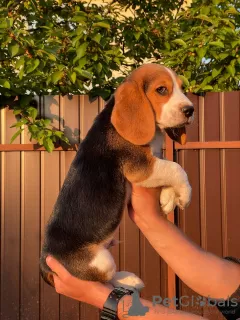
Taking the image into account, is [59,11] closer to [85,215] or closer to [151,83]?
[151,83]

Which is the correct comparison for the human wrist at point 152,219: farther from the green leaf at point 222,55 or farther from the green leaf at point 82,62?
the green leaf at point 222,55

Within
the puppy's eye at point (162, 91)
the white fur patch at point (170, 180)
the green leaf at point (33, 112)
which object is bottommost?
the white fur patch at point (170, 180)

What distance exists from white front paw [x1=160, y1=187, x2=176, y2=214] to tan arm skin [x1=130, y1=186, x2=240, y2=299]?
40 mm

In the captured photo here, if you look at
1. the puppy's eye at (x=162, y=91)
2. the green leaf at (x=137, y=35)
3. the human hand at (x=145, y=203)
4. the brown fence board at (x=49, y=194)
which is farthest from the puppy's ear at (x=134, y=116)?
the green leaf at (x=137, y=35)

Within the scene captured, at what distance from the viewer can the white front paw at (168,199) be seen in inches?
101

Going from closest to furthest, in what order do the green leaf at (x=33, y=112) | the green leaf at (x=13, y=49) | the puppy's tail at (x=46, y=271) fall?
1. the puppy's tail at (x=46, y=271)
2. the green leaf at (x=13, y=49)
3. the green leaf at (x=33, y=112)

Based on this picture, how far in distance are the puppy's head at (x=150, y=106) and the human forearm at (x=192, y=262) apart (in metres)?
0.49

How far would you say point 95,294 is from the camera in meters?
2.23

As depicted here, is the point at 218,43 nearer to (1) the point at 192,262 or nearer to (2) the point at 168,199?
(2) the point at 168,199

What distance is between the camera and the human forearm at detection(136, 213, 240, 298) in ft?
7.75

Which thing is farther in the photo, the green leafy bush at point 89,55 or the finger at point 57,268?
the green leafy bush at point 89,55

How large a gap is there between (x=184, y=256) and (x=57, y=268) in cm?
68

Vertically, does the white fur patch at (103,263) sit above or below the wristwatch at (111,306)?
above

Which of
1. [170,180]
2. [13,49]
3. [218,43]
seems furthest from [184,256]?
[218,43]
